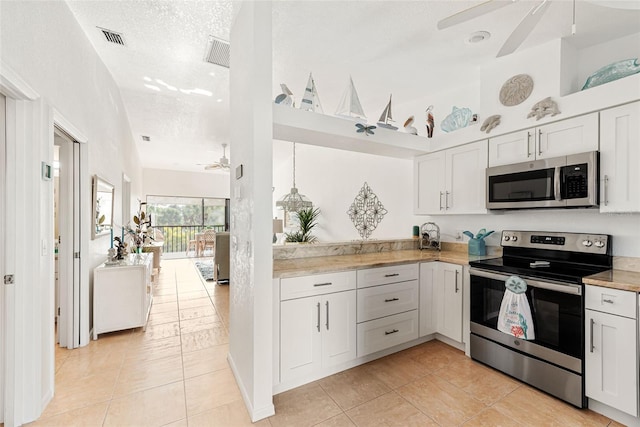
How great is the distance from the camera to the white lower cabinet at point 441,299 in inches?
101

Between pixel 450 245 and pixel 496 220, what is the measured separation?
0.58 m

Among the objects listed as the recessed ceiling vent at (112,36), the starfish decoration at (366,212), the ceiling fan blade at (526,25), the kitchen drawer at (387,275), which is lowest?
the kitchen drawer at (387,275)

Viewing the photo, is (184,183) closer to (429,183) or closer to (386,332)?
(429,183)

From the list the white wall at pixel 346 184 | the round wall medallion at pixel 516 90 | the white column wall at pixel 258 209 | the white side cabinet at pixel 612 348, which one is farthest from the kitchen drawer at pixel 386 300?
the round wall medallion at pixel 516 90

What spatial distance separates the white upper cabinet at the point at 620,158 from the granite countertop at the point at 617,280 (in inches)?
17.3

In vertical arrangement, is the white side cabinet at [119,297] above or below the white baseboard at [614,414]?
above

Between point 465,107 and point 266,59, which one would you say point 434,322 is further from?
point 266,59

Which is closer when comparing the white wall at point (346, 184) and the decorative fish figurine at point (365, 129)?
the decorative fish figurine at point (365, 129)

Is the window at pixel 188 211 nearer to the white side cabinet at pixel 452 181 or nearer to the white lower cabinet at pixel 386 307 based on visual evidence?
the white side cabinet at pixel 452 181

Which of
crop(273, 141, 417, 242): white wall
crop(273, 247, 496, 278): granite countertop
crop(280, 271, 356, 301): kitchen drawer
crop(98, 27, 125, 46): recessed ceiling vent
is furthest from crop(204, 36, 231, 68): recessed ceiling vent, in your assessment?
crop(273, 141, 417, 242): white wall

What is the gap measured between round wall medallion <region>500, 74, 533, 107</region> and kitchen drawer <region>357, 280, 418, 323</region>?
1.86 meters

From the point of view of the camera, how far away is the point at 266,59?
175 cm

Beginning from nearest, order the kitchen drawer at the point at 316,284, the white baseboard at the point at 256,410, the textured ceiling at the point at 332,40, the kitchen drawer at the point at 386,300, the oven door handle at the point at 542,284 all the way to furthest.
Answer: the white baseboard at the point at 256,410
the oven door handle at the point at 542,284
the kitchen drawer at the point at 316,284
the textured ceiling at the point at 332,40
the kitchen drawer at the point at 386,300

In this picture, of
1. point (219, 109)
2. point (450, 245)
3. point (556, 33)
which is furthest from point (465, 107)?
point (219, 109)
